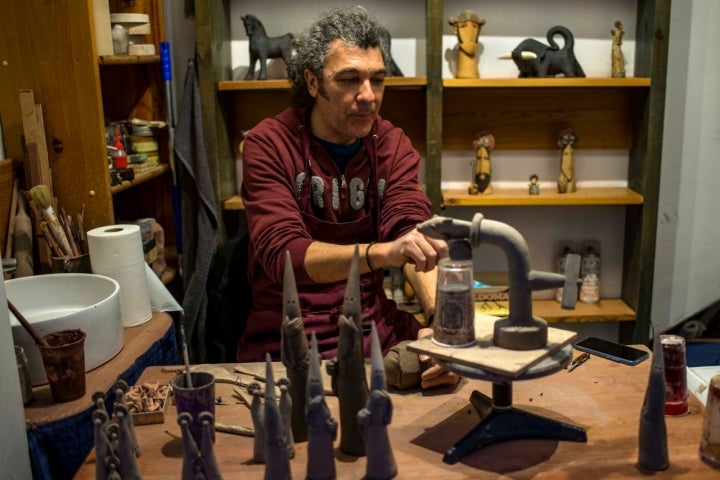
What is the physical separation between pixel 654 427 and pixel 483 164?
1.85 meters

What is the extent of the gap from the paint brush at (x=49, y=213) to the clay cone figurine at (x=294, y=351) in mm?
1077

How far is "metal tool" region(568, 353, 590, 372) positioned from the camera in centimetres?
148

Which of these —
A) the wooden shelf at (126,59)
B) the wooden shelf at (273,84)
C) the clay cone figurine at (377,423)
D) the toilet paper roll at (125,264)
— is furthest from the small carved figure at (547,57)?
the clay cone figurine at (377,423)

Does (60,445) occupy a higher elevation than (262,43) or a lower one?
lower

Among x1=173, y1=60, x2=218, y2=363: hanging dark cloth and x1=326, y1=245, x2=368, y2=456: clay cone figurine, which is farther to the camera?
x1=173, y1=60, x2=218, y2=363: hanging dark cloth

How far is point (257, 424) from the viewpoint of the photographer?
1135mm

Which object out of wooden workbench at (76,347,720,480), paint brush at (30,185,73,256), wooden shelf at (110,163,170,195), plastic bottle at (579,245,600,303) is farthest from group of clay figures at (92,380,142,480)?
plastic bottle at (579,245,600,303)

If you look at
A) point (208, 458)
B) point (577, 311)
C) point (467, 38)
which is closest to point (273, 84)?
point (467, 38)

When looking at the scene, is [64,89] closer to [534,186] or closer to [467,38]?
[467,38]

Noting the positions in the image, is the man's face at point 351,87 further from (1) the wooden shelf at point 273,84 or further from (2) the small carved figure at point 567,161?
(2) the small carved figure at point 567,161

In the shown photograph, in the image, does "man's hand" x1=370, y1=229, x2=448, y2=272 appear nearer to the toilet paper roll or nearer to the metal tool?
the metal tool

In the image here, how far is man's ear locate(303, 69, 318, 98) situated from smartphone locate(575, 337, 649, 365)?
3.26ft

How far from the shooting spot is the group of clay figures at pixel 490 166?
285 centimetres

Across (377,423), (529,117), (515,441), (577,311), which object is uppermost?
(529,117)
